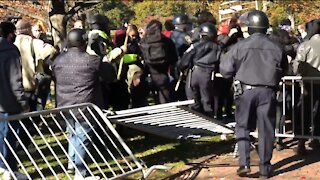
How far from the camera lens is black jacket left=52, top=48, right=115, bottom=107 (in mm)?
7250

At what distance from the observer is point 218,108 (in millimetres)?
11203

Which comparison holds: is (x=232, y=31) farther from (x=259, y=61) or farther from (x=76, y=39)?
(x=76, y=39)

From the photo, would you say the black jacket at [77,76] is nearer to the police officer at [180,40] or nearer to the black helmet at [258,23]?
the black helmet at [258,23]

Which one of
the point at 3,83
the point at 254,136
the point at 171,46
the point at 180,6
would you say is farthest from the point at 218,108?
the point at 180,6

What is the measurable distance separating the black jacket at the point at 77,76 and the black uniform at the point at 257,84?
1.48 metres

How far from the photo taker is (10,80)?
6.81m

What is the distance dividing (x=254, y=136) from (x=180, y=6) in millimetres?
31498

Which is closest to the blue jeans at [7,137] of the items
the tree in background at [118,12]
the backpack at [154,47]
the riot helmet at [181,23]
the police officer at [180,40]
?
the backpack at [154,47]

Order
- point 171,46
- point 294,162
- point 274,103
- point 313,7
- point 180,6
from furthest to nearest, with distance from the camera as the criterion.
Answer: point 180,6, point 313,7, point 171,46, point 294,162, point 274,103

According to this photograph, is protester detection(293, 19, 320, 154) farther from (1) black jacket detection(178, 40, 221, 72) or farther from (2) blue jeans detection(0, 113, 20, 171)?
(2) blue jeans detection(0, 113, 20, 171)

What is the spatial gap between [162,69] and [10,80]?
3830mm

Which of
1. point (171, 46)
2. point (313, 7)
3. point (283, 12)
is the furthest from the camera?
point (283, 12)

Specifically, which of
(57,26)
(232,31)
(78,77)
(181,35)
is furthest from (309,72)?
(57,26)

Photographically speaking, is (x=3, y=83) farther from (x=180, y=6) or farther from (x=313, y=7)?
(x=180, y=6)
